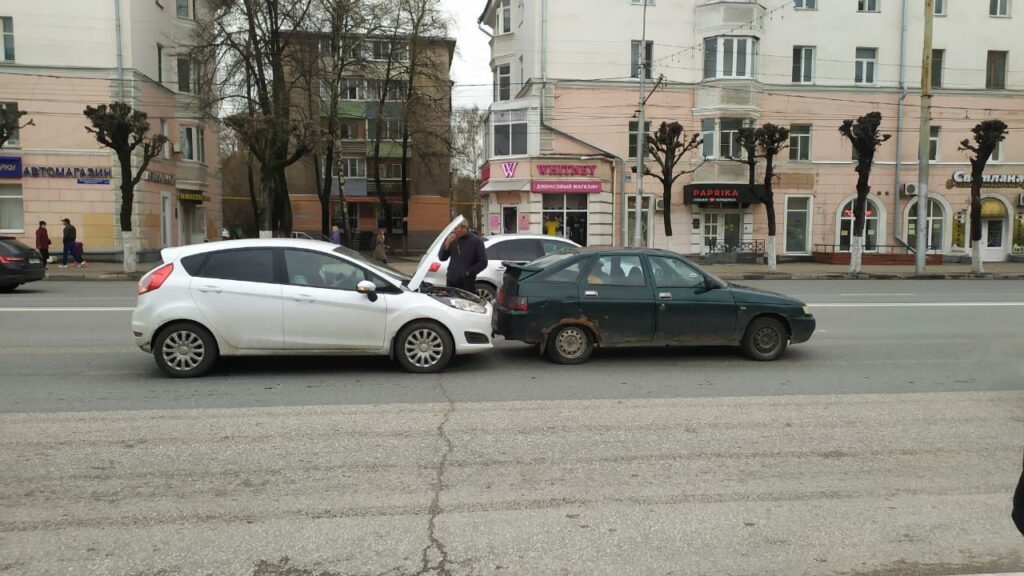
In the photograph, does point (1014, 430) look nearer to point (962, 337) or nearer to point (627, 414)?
point (627, 414)

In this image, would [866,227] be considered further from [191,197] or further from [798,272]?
[191,197]

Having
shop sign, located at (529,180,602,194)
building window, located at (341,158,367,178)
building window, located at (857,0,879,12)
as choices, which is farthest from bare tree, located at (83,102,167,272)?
building window, located at (857,0,879,12)

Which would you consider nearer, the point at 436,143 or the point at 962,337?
the point at 962,337

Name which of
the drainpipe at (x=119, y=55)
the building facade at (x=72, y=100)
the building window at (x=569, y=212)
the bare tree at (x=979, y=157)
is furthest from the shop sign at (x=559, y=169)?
the drainpipe at (x=119, y=55)

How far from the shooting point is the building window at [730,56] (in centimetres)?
3138

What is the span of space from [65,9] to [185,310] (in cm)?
2610

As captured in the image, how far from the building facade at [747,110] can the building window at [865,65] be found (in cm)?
8

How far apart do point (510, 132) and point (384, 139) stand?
15.8 meters

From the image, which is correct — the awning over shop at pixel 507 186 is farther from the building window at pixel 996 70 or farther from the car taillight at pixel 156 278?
the car taillight at pixel 156 278

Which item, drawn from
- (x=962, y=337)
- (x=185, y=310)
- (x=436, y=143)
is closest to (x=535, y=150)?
(x=436, y=143)

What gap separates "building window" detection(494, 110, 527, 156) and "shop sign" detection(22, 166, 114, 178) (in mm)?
16014

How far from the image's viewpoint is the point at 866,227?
112 ft

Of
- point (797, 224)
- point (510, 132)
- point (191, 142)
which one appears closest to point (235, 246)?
point (510, 132)

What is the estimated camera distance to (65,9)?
2727 cm
